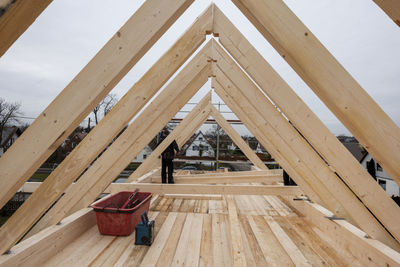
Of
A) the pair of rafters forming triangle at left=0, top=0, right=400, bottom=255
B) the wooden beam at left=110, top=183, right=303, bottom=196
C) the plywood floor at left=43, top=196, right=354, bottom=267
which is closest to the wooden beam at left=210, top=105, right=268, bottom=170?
the wooden beam at left=110, top=183, right=303, bottom=196

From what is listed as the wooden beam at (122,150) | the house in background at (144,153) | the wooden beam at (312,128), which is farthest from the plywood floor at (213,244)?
the house in background at (144,153)

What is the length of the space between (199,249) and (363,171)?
1798 millimetres

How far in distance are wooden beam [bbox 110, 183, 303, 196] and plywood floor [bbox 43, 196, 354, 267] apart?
0.33 m

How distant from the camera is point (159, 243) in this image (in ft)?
8.25

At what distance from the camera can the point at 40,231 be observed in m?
2.24

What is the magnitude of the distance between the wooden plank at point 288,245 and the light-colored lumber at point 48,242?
250cm

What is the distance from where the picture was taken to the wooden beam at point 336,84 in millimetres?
1190

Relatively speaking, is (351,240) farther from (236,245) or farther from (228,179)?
(228,179)

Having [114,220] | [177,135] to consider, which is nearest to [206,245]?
[114,220]

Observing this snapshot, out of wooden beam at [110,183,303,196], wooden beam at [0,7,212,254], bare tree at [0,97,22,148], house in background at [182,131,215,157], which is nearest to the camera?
wooden beam at [0,7,212,254]

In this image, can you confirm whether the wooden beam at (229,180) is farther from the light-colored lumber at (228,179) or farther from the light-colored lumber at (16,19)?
the light-colored lumber at (16,19)

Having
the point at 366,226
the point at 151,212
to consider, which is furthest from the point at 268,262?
the point at 151,212

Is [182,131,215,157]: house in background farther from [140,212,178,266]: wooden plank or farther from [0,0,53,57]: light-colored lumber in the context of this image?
[0,0,53,57]: light-colored lumber

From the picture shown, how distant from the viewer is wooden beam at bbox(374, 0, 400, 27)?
782mm
